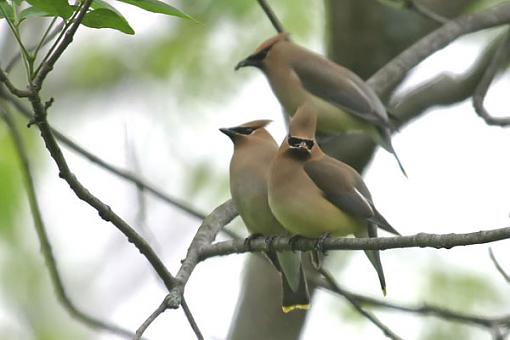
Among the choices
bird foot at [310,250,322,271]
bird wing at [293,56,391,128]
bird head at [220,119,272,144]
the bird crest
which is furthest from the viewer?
the bird crest

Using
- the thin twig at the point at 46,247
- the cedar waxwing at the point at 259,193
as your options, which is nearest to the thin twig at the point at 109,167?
the thin twig at the point at 46,247

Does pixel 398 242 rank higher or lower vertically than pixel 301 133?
lower

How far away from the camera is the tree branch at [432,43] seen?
592 cm

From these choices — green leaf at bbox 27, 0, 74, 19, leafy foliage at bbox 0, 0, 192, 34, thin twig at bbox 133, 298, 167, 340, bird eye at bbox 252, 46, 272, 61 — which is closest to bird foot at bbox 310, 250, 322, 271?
thin twig at bbox 133, 298, 167, 340

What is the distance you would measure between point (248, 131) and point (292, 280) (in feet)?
2.68

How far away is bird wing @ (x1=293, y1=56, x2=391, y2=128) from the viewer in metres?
6.12

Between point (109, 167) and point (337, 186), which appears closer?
point (337, 186)

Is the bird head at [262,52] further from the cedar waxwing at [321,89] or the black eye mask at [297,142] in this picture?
the black eye mask at [297,142]

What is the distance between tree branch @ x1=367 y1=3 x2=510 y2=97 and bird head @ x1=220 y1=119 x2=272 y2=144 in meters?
0.79

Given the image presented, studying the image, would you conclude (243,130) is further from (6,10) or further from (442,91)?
(6,10)

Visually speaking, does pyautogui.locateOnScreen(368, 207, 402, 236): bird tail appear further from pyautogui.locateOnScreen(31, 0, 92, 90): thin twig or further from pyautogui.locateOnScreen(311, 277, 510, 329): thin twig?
pyautogui.locateOnScreen(31, 0, 92, 90): thin twig

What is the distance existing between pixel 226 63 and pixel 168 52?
803mm

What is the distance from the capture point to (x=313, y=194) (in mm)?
4539

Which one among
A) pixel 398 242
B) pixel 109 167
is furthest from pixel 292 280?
pixel 398 242
